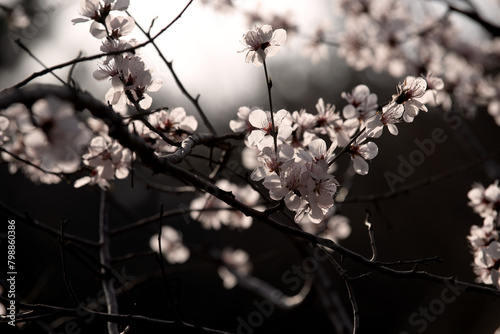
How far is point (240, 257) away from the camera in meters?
3.01

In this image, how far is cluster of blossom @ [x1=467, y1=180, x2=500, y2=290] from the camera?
1.12 meters

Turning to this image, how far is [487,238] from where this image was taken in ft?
3.93

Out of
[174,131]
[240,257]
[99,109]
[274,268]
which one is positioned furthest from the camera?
[274,268]

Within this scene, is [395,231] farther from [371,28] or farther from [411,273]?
[411,273]

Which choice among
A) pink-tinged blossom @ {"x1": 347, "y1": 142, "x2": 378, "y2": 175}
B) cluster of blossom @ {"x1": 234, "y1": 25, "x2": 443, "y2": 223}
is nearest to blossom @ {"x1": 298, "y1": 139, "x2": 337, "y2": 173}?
cluster of blossom @ {"x1": 234, "y1": 25, "x2": 443, "y2": 223}

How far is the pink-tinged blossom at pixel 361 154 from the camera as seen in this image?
95 centimetres

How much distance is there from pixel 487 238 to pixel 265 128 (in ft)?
2.55

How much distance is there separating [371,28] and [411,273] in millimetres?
2227

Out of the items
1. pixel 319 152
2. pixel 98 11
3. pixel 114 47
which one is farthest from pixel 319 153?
pixel 98 11

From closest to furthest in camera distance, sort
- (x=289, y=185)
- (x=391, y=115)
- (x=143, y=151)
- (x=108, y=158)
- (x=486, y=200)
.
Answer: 1. (x=143, y=151)
2. (x=289, y=185)
3. (x=391, y=115)
4. (x=108, y=158)
5. (x=486, y=200)

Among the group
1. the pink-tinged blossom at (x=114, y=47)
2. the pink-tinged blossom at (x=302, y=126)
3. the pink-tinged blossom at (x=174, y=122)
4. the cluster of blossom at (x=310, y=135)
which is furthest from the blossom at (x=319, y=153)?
the pink-tinged blossom at (x=114, y=47)

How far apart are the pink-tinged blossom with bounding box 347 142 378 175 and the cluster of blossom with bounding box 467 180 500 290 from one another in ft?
1.63

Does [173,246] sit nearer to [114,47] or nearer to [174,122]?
[174,122]

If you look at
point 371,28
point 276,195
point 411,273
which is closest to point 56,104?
point 276,195
